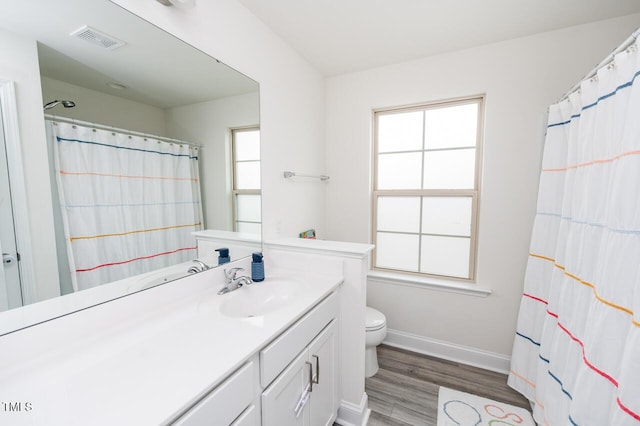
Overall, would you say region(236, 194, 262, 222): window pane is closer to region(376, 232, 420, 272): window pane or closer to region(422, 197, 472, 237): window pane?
region(376, 232, 420, 272): window pane

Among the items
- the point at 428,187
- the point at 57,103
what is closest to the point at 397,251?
the point at 428,187

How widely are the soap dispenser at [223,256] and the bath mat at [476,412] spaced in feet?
5.21

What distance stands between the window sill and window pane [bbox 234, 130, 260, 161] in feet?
4.88

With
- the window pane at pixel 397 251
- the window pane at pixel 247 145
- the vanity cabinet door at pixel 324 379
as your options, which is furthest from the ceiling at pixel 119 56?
the window pane at pixel 397 251

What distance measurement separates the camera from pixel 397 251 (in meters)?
2.43

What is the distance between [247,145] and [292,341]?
1.15 meters

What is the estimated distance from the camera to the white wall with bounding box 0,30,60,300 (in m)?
0.77

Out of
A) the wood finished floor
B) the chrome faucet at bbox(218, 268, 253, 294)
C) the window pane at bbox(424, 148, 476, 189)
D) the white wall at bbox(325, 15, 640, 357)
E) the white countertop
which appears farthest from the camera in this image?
the window pane at bbox(424, 148, 476, 189)

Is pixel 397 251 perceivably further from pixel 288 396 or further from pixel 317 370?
pixel 288 396

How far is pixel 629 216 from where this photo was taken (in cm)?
90

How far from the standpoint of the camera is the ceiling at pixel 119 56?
2.72 ft

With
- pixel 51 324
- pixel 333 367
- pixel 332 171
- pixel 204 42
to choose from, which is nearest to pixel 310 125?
pixel 332 171

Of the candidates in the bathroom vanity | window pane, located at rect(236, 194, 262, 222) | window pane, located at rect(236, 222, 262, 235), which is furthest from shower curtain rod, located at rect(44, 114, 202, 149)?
the bathroom vanity

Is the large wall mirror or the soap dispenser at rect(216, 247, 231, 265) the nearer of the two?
the large wall mirror
